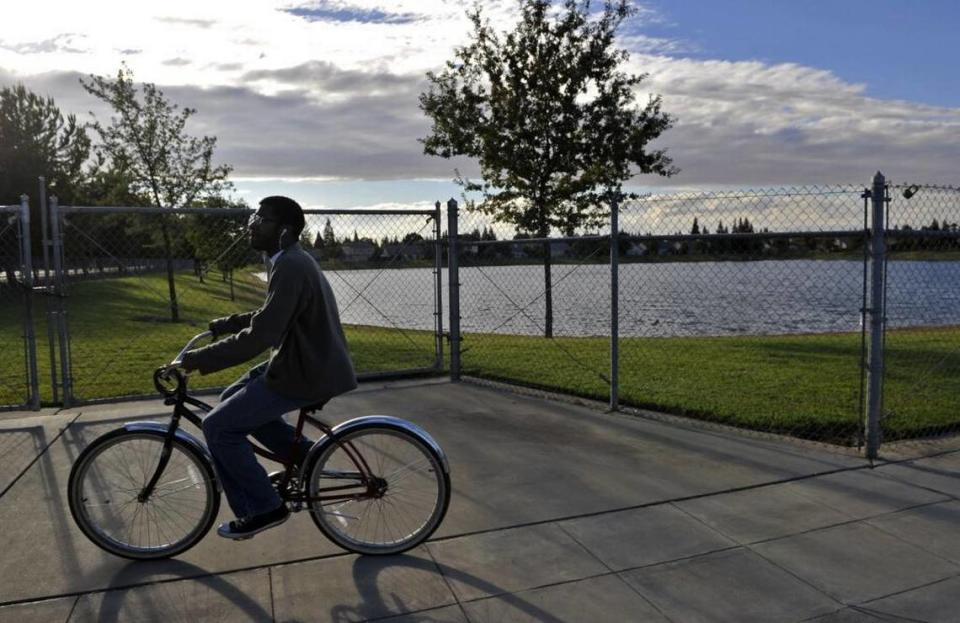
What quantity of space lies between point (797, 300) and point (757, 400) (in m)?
3.10

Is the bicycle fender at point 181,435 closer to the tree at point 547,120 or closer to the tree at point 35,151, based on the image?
the tree at point 547,120

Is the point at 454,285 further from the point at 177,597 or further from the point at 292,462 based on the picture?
the point at 177,597

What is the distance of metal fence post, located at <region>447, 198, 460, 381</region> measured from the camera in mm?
9016

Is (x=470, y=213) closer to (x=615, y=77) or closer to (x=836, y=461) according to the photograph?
(x=615, y=77)

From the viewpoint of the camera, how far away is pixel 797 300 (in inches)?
410

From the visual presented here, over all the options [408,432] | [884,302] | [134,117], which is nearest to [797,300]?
[884,302]

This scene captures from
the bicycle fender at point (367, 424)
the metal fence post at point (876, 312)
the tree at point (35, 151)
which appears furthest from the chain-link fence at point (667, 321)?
the tree at point (35, 151)

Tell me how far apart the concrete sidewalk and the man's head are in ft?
5.61

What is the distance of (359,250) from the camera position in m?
10.2

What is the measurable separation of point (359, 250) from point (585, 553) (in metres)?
6.83

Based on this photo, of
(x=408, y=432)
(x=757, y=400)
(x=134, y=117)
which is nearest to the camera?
(x=408, y=432)

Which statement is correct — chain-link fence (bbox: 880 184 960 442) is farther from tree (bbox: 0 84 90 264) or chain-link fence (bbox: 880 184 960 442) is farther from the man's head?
tree (bbox: 0 84 90 264)

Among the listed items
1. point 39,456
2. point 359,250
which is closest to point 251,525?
point 39,456

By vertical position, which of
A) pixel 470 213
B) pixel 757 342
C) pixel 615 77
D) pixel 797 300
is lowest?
pixel 757 342
